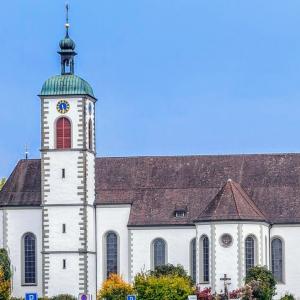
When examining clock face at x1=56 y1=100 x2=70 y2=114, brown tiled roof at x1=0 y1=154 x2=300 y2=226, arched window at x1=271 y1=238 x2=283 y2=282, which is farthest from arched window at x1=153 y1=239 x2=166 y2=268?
clock face at x1=56 y1=100 x2=70 y2=114

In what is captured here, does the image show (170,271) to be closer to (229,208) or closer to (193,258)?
(193,258)

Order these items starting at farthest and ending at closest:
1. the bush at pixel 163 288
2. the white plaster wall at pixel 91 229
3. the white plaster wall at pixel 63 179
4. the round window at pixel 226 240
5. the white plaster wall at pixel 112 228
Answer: the white plaster wall at pixel 112 228
the white plaster wall at pixel 91 229
the white plaster wall at pixel 63 179
the round window at pixel 226 240
the bush at pixel 163 288

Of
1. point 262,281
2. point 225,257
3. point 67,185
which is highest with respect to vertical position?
point 67,185

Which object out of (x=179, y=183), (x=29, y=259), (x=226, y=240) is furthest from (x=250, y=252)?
(x=29, y=259)

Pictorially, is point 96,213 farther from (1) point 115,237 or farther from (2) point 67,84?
(2) point 67,84

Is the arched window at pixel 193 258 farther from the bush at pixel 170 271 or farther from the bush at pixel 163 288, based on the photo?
the bush at pixel 163 288

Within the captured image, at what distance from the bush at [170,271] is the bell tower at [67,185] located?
217 inches

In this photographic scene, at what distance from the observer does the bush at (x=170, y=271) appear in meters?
91.4

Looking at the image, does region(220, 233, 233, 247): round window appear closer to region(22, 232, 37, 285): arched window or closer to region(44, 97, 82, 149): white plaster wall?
region(44, 97, 82, 149): white plaster wall

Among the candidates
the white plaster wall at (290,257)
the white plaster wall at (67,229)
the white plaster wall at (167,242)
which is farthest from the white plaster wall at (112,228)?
the white plaster wall at (290,257)

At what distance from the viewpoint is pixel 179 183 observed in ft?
321

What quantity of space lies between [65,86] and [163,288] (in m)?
18.7

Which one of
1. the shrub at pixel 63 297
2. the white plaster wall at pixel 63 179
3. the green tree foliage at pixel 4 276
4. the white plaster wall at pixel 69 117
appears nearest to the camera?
the shrub at pixel 63 297

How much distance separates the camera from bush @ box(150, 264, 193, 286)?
91.4 m
